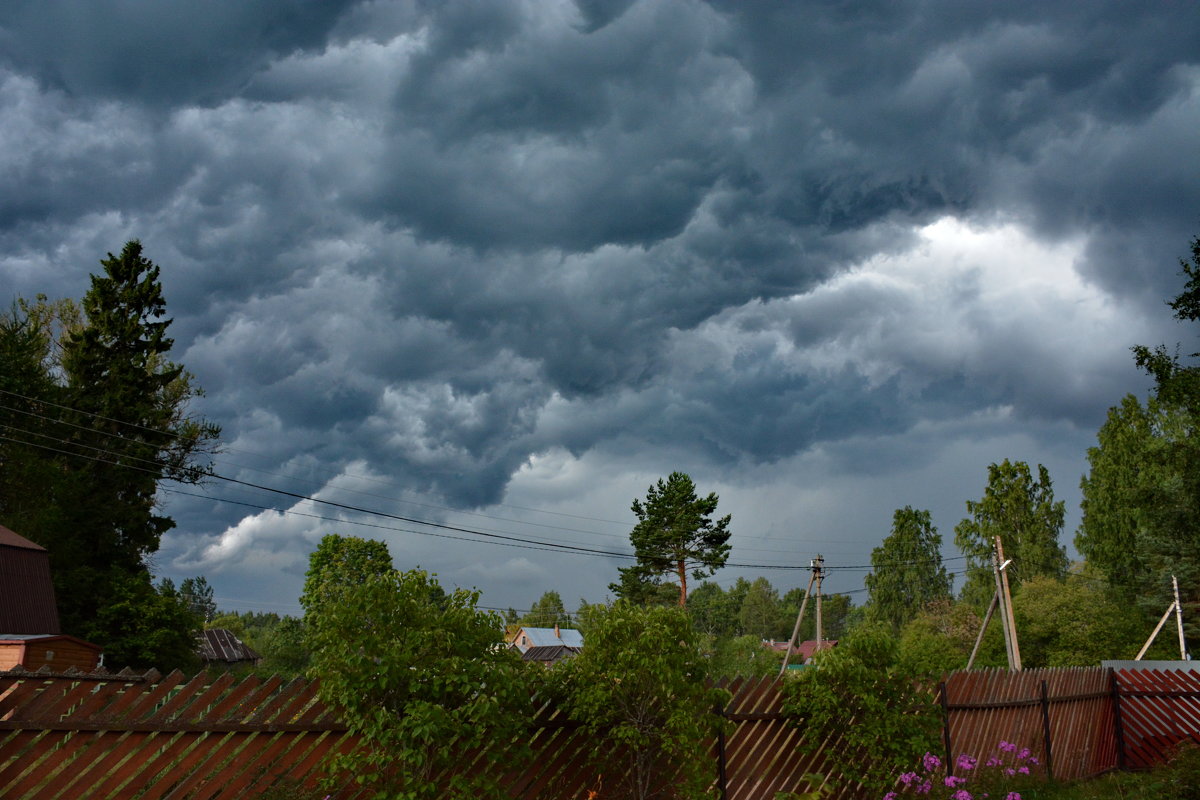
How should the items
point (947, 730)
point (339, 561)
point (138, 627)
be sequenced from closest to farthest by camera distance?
point (947, 730)
point (138, 627)
point (339, 561)

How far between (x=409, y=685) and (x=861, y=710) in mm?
5584

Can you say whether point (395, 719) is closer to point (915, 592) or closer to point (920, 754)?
point (920, 754)

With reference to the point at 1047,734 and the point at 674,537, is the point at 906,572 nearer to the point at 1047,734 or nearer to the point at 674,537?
the point at 674,537

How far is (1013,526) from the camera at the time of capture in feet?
192

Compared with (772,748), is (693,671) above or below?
above

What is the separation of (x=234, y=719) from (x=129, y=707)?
60 centimetres

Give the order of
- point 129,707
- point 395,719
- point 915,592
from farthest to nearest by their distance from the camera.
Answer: point 915,592 → point 395,719 → point 129,707

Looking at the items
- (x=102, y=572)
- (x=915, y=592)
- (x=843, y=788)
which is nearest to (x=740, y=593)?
(x=915, y=592)

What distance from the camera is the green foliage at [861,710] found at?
8.74 meters

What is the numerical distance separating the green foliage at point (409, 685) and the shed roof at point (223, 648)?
65.7 m

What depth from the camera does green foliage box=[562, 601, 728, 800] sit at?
21.1ft

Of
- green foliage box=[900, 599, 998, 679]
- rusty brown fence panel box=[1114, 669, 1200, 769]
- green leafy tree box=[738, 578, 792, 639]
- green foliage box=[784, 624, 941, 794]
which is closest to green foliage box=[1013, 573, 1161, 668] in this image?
green foliage box=[900, 599, 998, 679]

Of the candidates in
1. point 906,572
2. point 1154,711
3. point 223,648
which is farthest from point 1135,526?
point 223,648

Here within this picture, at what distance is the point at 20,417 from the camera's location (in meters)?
39.6
